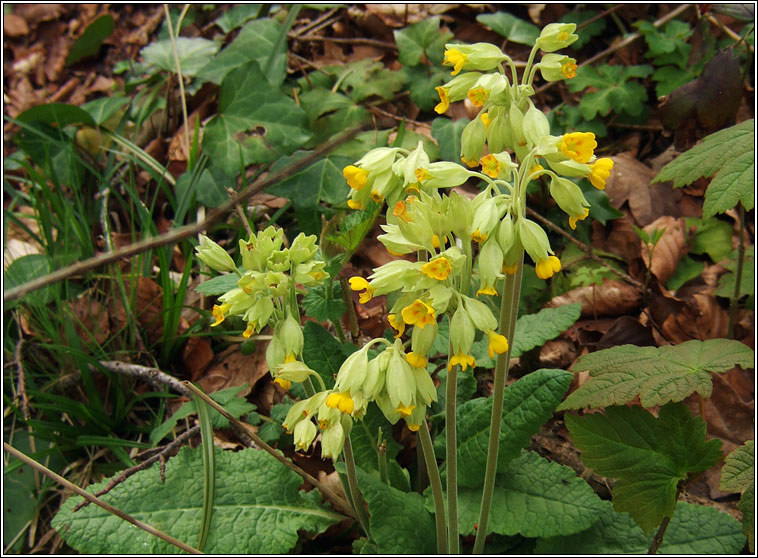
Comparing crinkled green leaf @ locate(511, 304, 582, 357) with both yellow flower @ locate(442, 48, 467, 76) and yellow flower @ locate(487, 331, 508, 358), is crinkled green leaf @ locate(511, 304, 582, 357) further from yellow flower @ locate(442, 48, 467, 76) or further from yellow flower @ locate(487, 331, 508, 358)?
yellow flower @ locate(442, 48, 467, 76)

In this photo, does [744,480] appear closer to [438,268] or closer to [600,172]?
[600,172]

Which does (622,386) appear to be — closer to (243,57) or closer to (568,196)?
(568,196)

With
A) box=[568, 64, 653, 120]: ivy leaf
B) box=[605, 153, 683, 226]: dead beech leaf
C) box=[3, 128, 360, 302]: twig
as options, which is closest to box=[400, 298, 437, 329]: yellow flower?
box=[3, 128, 360, 302]: twig

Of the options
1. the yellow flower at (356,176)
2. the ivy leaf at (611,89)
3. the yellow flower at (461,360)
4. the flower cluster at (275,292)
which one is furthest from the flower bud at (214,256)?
the ivy leaf at (611,89)

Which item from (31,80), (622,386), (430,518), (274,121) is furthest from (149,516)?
(31,80)

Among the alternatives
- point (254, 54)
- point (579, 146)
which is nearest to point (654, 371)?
point (579, 146)
